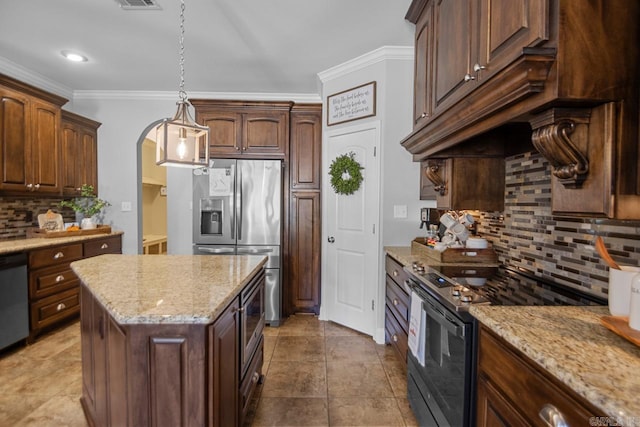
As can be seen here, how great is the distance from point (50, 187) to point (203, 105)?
180 centimetres

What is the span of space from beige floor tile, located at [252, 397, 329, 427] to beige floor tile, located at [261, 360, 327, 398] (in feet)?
0.21

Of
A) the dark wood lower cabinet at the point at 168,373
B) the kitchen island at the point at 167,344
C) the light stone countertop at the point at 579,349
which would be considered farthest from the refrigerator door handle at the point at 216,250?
the light stone countertop at the point at 579,349

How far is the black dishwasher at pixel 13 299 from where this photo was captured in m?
2.49

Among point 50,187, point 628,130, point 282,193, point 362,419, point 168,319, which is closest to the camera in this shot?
point 628,130

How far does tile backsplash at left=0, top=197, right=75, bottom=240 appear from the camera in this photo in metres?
3.19

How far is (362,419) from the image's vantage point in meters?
1.88

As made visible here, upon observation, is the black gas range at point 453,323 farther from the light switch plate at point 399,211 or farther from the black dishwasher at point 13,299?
the black dishwasher at point 13,299

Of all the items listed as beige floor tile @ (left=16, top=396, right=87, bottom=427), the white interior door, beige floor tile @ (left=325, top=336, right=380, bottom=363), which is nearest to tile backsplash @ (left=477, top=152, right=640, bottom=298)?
the white interior door

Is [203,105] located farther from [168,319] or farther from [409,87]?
[168,319]

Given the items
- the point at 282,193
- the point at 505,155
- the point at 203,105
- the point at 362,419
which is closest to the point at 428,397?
the point at 362,419

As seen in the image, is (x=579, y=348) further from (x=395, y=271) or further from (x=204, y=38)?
(x=204, y=38)

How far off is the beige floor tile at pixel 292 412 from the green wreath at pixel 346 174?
6.07ft

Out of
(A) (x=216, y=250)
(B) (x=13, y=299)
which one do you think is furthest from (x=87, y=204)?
(A) (x=216, y=250)

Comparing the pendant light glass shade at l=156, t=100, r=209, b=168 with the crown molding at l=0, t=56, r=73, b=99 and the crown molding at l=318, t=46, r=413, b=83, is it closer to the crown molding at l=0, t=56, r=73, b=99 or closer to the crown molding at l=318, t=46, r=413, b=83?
the crown molding at l=318, t=46, r=413, b=83
